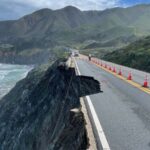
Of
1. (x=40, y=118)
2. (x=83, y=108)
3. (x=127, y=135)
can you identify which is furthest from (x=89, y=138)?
(x=40, y=118)

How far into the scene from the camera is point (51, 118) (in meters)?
29.9

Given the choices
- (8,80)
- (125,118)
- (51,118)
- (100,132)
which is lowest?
(8,80)

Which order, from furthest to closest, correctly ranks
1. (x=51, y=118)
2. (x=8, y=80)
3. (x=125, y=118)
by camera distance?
(x=8, y=80)
(x=51, y=118)
(x=125, y=118)

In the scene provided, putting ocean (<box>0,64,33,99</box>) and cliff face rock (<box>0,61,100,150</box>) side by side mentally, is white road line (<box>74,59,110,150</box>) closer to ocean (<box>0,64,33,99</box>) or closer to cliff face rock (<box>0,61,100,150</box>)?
cliff face rock (<box>0,61,100,150</box>)

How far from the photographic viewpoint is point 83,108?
1203 centimetres

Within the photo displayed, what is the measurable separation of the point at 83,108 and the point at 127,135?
12.3 feet

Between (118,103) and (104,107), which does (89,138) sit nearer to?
(104,107)

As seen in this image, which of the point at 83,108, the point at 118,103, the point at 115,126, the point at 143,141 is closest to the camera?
the point at 143,141

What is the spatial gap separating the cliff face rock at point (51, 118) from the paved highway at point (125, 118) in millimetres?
919

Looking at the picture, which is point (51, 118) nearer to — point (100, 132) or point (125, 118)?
point (125, 118)

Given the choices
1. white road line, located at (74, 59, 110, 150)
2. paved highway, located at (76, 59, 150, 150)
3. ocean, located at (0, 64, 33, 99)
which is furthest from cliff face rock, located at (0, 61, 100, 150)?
ocean, located at (0, 64, 33, 99)

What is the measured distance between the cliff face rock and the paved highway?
0.92 meters

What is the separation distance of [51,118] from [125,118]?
2013 cm

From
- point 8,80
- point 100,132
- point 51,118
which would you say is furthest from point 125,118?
point 8,80
